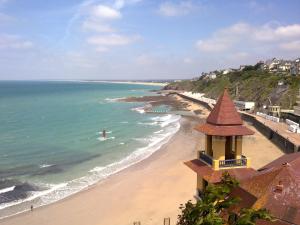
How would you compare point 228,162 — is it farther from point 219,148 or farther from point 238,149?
point 238,149

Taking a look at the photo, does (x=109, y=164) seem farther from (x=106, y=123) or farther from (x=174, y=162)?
(x=106, y=123)

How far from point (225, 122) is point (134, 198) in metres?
13.0

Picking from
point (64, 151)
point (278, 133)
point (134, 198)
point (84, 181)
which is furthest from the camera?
point (278, 133)

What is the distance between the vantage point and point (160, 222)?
72.1 feet

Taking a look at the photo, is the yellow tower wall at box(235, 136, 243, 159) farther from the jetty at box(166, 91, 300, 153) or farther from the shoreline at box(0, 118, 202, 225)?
the jetty at box(166, 91, 300, 153)

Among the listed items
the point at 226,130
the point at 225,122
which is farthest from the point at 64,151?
the point at 226,130

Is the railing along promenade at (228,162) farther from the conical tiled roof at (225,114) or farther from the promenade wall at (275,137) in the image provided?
the promenade wall at (275,137)

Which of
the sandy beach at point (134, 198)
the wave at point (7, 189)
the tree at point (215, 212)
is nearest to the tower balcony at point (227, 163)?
the tree at point (215, 212)

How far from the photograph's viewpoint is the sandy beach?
898 inches

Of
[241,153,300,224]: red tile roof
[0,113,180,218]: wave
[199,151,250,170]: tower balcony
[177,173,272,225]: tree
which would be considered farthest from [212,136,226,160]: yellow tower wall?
[0,113,180,218]: wave

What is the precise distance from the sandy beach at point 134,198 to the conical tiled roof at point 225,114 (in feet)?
28.6

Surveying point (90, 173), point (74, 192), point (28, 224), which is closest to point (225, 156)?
point (28, 224)

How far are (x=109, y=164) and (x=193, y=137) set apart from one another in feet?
54.9

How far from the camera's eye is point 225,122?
15.4 metres
